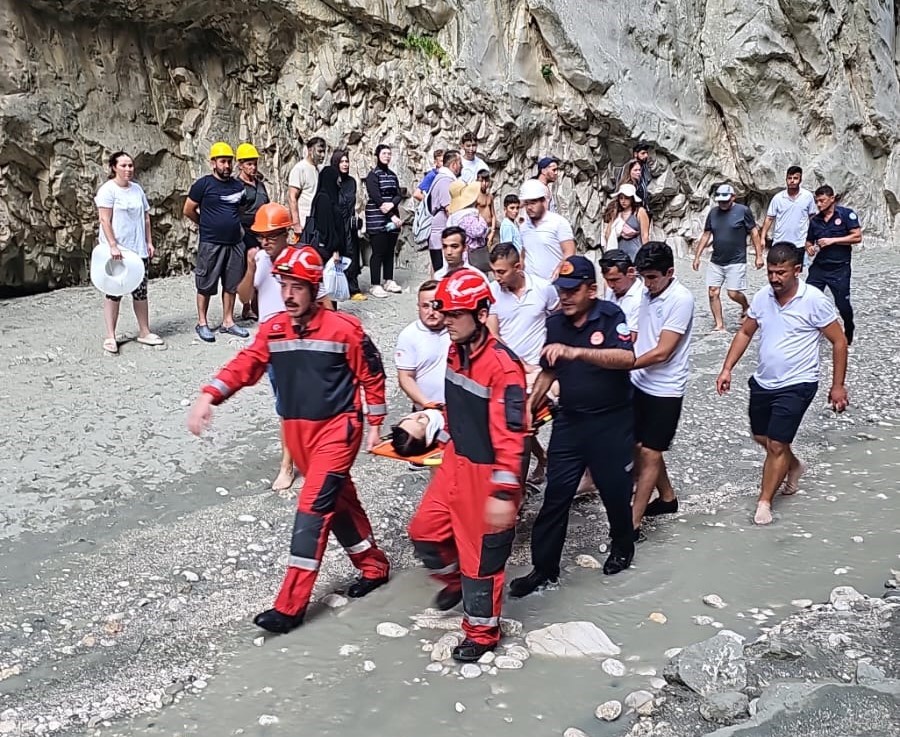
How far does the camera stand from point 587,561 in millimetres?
5031

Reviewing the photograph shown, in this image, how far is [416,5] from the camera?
553 inches

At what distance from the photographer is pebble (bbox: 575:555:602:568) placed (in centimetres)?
500

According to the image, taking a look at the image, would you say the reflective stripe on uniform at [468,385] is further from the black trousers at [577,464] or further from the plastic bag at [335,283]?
the plastic bag at [335,283]

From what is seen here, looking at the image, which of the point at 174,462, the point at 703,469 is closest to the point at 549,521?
the point at 703,469

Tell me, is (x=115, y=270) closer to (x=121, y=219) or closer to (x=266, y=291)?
(x=121, y=219)

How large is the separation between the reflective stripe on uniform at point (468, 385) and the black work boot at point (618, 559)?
1.53 meters

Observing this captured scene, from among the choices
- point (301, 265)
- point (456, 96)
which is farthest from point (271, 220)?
point (456, 96)

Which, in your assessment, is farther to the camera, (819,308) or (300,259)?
(819,308)

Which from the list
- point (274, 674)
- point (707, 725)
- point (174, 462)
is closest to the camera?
point (707, 725)

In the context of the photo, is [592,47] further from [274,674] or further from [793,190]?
[274,674]

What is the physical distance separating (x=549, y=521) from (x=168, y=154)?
12.1 metres

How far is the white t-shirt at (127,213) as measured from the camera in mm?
7953

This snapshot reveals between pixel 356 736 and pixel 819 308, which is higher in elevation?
pixel 819 308

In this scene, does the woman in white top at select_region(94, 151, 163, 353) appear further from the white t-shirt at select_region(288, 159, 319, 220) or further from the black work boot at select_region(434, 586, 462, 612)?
the black work boot at select_region(434, 586, 462, 612)
